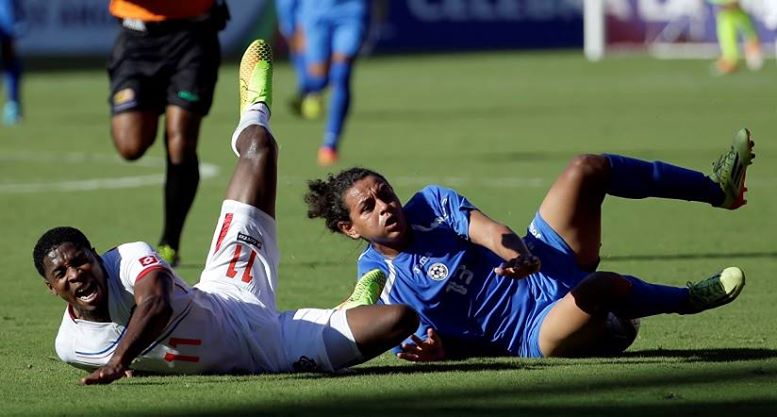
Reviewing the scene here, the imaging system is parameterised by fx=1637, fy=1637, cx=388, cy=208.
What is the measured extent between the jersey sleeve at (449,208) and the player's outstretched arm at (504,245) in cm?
4

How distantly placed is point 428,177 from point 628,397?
8.96 metres

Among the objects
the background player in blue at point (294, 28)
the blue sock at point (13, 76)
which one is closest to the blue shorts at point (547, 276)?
the background player in blue at point (294, 28)

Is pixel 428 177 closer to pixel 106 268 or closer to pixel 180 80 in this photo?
pixel 180 80

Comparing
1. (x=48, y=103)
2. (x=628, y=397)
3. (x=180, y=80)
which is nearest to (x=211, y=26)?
(x=180, y=80)

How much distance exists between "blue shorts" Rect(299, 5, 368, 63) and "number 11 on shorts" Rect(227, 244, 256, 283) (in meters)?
9.44

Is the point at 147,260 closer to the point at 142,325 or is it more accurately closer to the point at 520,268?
the point at 142,325

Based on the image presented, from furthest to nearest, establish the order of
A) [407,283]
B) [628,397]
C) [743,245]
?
[743,245] < [407,283] < [628,397]

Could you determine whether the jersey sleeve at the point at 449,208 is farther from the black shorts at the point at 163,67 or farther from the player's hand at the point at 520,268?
the black shorts at the point at 163,67

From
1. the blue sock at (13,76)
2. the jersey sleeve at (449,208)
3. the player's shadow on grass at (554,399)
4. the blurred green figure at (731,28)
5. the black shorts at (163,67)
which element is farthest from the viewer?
the blurred green figure at (731,28)

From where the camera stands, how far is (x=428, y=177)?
14.8 meters

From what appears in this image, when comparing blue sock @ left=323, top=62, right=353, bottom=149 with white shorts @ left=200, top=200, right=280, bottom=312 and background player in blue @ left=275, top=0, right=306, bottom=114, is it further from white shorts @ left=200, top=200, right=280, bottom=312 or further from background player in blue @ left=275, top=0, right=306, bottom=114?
white shorts @ left=200, top=200, right=280, bottom=312

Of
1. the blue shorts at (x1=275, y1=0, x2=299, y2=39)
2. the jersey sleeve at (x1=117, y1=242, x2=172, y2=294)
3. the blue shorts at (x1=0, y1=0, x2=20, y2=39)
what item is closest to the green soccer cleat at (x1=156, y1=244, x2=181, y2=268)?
the jersey sleeve at (x1=117, y1=242, x2=172, y2=294)

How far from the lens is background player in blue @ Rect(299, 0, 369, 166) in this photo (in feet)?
53.1

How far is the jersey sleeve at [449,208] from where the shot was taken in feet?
22.4
